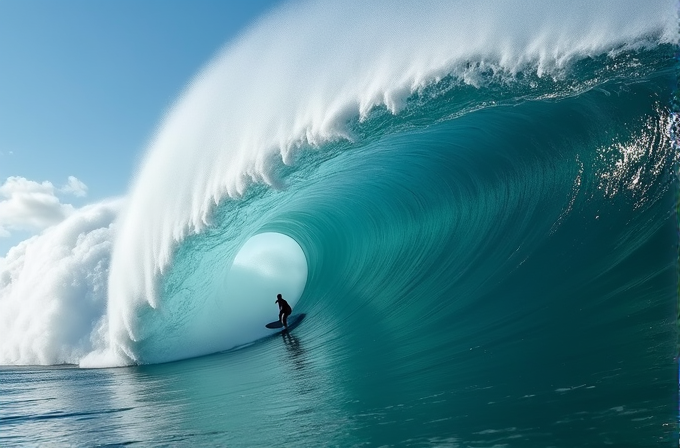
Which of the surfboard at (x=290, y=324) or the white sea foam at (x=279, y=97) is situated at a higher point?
the white sea foam at (x=279, y=97)

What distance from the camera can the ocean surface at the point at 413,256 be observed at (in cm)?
327

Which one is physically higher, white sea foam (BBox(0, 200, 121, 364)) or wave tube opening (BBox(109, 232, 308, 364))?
white sea foam (BBox(0, 200, 121, 364))

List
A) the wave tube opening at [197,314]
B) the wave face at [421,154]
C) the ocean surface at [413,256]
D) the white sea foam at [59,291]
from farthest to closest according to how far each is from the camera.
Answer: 1. the white sea foam at [59,291]
2. the wave tube opening at [197,314]
3. the wave face at [421,154]
4. the ocean surface at [413,256]

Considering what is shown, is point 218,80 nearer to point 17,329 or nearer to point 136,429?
point 136,429

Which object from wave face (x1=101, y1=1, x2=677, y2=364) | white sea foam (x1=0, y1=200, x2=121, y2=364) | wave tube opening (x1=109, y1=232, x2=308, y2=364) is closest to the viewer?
wave face (x1=101, y1=1, x2=677, y2=364)

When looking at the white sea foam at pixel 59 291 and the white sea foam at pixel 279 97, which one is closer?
the white sea foam at pixel 279 97

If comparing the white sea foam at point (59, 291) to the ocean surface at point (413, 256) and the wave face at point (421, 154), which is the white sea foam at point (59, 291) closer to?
the ocean surface at point (413, 256)

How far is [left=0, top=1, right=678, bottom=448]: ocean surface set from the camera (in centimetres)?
327

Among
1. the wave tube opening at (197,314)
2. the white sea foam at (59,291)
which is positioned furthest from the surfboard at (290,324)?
the white sea foam at (59,291)

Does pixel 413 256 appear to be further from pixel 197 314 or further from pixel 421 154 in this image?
pixel 197 314

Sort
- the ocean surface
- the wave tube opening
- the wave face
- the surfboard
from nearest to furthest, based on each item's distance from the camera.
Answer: the ocean surface
the wave face
the wave tube opening
the surfboard

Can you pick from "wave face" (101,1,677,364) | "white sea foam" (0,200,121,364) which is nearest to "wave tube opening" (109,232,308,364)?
"wave face" (101,1,677,364)

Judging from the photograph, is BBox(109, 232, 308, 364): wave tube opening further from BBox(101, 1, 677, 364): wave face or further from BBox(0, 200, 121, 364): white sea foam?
BBox(0, 200, 121, 364): white sea foam

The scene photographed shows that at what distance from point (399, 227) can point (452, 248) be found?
2.70 meters
